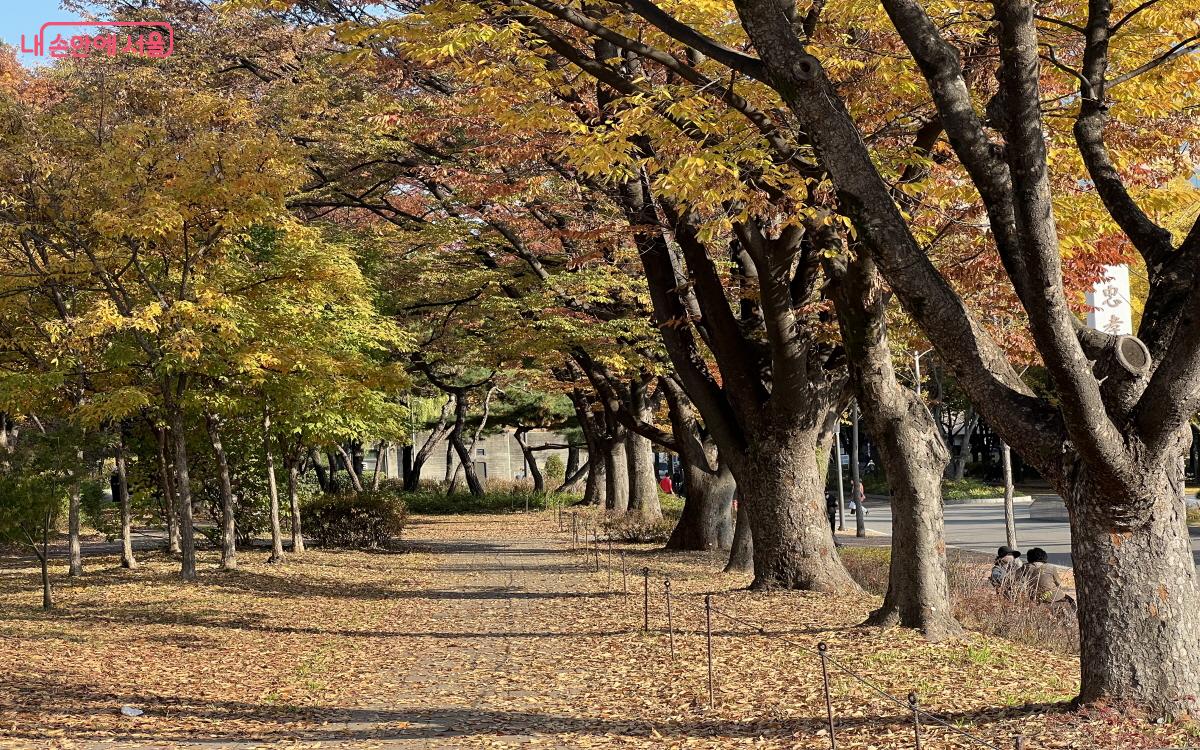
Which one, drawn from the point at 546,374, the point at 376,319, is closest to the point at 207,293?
the point at 376,319

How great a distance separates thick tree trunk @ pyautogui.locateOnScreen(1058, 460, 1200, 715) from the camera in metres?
6.91

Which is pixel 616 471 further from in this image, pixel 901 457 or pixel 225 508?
pixel 901 457

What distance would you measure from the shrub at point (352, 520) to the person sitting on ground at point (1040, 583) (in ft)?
58.5

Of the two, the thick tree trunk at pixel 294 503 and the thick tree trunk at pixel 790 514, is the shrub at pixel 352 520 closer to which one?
the thick tree trunk at pixel 294 503

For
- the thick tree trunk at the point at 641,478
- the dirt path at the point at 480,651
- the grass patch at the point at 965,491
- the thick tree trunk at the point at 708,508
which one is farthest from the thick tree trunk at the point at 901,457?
the grass patch at the point at 965,491

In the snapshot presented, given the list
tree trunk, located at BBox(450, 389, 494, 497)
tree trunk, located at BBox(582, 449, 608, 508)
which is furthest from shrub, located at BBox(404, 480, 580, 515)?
tree trunk, located at BBox(582, 449, 608, 508)

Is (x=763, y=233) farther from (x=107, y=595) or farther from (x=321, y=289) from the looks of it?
(x=107, y=595)

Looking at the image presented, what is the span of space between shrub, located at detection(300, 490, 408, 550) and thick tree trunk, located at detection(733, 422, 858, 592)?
51.1ft

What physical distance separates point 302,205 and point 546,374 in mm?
11206

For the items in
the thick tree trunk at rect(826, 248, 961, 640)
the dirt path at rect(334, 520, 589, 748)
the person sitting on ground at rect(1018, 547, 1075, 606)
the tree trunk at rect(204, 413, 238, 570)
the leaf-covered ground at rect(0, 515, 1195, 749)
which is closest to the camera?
the leaf-covered ground at rect(0, 515, 1195, 749)

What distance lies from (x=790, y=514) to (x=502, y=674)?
5.39 m

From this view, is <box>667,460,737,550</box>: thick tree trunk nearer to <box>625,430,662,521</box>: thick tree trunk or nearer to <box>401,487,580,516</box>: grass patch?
<box>625,430,662,521</box>: thick tree trunk

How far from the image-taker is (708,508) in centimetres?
2370

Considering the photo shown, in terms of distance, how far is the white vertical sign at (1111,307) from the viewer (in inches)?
384
